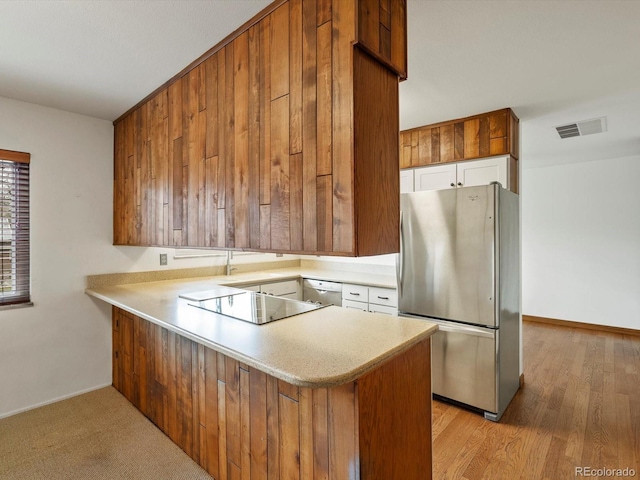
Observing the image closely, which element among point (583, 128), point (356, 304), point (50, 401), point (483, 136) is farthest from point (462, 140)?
point (50, 401)

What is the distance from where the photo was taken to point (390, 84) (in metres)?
1.41

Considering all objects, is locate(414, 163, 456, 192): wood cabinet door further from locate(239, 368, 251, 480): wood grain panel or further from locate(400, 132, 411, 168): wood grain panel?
locate(239, 368, 251, 480): wood grain panel

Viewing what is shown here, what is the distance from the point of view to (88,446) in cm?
224

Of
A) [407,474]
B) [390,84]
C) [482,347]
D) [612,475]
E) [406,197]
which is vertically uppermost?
[390,84]

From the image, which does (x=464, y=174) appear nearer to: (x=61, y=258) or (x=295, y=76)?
(x=295, y=76)

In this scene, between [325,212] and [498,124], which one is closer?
[325,212]

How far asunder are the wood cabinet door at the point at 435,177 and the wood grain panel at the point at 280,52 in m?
2.20

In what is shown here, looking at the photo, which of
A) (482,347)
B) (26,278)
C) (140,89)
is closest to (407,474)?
(482,347)

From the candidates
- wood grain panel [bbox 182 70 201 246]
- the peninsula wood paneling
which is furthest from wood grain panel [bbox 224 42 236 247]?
the peninsula wood paneling

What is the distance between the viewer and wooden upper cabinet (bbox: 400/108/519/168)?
2.87m

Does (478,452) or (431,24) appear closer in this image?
(431,24)

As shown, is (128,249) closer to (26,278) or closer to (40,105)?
(26,278)

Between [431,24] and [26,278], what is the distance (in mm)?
3310

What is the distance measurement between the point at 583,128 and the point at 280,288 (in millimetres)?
3416
